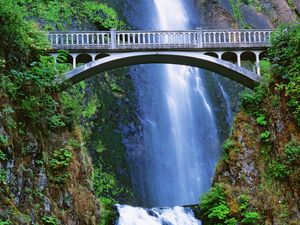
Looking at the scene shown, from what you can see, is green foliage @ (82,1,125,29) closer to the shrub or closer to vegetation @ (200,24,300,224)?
vegetation @ (200,24,300,224)

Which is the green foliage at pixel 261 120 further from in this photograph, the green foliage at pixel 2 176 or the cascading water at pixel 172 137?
the green foliage at pixel 2 176

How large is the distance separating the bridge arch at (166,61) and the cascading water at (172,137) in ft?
25.9

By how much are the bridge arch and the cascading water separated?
790 cm

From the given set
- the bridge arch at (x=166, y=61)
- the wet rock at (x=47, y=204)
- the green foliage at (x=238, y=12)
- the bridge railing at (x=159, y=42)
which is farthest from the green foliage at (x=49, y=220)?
the green foliage at (x=238, y=12)

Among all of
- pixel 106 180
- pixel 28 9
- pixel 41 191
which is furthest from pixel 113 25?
pixel 41 191

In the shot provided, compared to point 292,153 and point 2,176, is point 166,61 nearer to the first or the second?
point 292,153

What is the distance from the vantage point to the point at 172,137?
28281 millimetres

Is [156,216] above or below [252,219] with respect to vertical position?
above

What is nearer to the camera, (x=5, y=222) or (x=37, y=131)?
(x=5, y=222)

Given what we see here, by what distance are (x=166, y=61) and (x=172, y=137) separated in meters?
8.66

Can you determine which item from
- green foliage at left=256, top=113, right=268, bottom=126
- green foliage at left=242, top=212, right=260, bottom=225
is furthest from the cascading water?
green foliage at left=242, top=212, right=260, bottom=225

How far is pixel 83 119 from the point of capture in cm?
2547

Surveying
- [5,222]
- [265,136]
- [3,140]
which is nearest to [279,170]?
[265,136]

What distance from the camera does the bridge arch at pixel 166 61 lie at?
18.8 m
